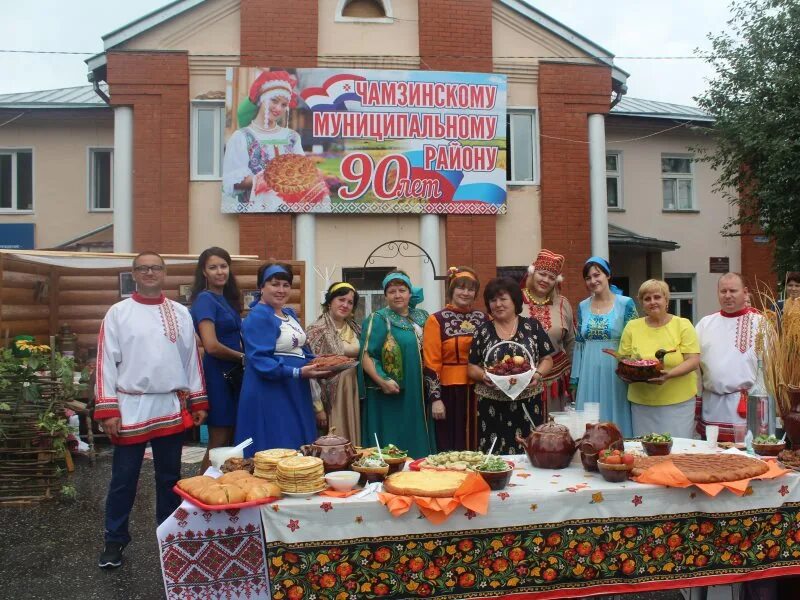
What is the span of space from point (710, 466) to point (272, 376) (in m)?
2.35

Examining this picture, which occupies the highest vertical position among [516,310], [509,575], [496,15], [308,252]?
[496,15]

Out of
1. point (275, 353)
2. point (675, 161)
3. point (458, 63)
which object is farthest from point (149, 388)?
point (675, 161)

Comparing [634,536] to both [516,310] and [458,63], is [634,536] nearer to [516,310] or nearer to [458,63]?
[516,310]

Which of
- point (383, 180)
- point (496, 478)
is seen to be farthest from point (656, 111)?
point (496, 478)

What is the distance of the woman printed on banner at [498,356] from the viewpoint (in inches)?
184

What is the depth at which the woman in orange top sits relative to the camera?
16.7 feet

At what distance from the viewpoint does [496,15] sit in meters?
11.9

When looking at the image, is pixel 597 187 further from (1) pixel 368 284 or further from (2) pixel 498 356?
(2) pixel 498 356

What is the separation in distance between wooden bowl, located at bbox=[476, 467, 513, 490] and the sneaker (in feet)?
8.41

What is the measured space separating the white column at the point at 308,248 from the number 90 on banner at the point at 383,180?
0.67 m

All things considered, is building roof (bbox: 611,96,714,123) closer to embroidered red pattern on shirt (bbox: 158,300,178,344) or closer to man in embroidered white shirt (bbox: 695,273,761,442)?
man in embroidered white shirt (bbox: 695,273,761,442)

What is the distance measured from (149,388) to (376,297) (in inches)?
302

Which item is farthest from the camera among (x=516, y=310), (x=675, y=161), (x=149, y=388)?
(x=675, y=161)

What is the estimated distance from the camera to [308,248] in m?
11.2
